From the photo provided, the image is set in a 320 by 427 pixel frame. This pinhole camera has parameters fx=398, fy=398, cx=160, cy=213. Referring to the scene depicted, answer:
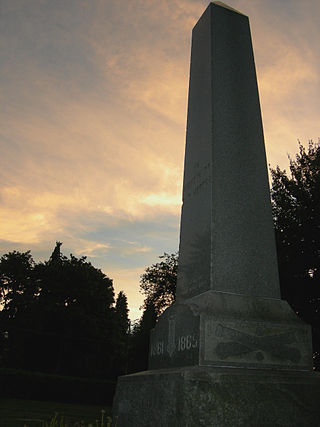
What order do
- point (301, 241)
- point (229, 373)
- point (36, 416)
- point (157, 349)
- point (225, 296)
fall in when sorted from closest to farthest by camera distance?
point (229, 373) → point (225, 296) → point (157, 349) → point (36, 416) → point (301, 241)

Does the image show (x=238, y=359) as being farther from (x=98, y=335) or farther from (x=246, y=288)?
(x=98, y=335)

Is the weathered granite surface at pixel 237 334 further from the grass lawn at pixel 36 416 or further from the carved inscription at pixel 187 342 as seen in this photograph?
the grass lawn at pixel 36 416

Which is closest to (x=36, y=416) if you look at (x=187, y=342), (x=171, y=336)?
(x=171, y=336)

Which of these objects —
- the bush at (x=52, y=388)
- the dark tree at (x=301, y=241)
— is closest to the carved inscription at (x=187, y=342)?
the dark tree at (x=301, y=241)

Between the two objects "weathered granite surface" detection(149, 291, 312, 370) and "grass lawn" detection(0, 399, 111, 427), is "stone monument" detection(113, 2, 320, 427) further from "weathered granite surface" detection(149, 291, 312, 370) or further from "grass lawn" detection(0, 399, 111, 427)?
"grass lawn" detection(0, 399, 111, 427)

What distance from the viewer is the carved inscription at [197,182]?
582 centimetres

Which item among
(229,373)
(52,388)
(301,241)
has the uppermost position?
(301,241)

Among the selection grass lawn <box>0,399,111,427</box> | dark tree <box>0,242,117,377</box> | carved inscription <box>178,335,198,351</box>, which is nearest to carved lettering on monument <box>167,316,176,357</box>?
carved inscription <box>178,335,198,351</box>

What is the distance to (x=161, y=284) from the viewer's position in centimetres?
3666

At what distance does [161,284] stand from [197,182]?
1234 inches

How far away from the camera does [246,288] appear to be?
16.6 feet

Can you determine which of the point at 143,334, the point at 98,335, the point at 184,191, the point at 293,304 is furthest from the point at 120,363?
the point at 184,191

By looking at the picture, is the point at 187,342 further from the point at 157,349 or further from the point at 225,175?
the point at 225,175

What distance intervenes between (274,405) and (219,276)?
1554 mm
